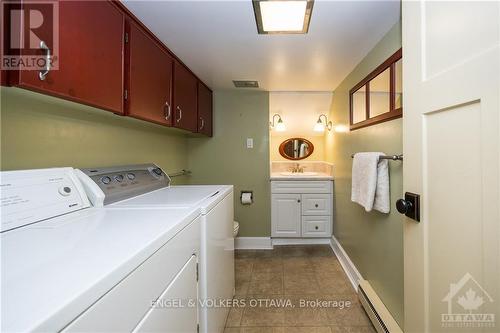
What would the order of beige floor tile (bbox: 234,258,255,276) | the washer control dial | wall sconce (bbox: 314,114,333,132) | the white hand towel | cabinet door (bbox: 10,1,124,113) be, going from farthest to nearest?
wall sconce (bbox: 314,114,333,132) → beige floor tile (bbox: 234,258,255,276) → the white hand towel → the washer control dial → cabinet door (bbox: 10,1,124,113)

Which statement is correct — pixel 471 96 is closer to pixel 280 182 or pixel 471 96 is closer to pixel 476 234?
pixel 476 234

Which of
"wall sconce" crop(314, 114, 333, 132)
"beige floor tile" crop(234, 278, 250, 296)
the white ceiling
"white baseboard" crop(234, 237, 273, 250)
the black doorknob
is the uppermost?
the white ceiling

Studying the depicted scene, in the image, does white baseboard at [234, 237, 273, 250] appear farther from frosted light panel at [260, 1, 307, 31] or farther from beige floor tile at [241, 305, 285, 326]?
frosted light panel at [260, 1, 307, 31]

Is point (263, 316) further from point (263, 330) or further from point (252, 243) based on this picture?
point (252, 243)

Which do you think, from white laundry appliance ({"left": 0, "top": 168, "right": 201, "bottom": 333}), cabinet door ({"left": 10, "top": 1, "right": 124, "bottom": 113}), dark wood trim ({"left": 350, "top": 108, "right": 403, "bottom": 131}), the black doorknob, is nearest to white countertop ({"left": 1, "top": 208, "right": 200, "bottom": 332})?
white laundry appliance ({"left": 0, "top": 168, "right": 201, "bottom": 333})

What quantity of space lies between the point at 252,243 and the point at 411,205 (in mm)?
2388

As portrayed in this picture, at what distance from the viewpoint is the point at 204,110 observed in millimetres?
2629

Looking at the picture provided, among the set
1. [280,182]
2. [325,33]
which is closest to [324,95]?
[280,182]

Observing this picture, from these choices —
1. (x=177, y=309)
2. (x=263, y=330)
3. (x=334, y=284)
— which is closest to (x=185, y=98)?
(x=177, y=309)

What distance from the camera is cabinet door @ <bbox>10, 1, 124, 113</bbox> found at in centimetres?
80

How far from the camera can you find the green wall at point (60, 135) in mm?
925

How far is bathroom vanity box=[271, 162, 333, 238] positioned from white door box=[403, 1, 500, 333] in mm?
2074

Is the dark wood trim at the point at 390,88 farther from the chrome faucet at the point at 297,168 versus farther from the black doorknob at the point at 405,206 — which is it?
the chrome faucet at the point at 297,168

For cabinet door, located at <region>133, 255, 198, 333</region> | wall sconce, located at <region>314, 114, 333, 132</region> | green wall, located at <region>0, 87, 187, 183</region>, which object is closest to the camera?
cabinet door, located at <region>133, 255, 198, 333</region>
